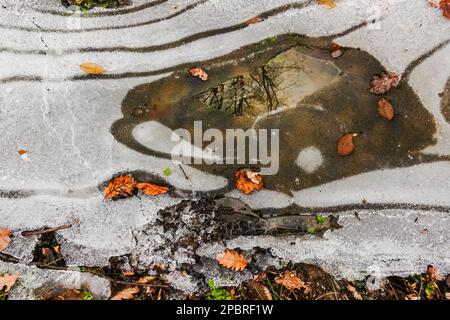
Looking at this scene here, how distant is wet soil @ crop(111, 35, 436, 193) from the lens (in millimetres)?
4078

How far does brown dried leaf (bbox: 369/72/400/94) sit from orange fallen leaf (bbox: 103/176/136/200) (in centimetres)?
232

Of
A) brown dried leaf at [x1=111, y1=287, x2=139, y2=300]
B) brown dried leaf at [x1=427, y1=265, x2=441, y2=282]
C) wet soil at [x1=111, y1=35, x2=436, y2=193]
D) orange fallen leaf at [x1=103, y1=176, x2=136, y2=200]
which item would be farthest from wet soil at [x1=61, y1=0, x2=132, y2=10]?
brown dried leaf at [x1=427, y1=265, x2=441, y2=282]

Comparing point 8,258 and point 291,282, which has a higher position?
point 8,258

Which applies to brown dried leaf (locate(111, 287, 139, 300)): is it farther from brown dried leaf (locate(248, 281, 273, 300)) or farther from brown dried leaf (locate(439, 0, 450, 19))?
brown dried leaf (locate(439, 0, 450, 19))

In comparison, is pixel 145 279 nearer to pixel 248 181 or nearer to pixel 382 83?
pixel 248 181

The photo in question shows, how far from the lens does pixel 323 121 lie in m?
4.08

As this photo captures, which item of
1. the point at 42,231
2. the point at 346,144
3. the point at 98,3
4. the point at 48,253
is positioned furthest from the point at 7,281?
the point at 346,144

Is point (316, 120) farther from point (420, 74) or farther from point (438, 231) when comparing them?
point (438, 231)

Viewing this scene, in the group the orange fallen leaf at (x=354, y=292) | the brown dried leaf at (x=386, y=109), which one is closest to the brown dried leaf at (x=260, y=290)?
the orange fallen leaf at (x=354, y=292)

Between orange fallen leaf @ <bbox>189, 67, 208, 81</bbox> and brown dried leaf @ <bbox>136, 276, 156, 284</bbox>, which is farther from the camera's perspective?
orange fallen leaf @ <bbox>189, 67, 208, 81</bbox>

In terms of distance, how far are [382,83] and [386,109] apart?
24 cm

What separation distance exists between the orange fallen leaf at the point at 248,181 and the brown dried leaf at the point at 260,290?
81cm

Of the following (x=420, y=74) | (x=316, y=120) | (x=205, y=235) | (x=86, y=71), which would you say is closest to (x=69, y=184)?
(x=86, y=71)

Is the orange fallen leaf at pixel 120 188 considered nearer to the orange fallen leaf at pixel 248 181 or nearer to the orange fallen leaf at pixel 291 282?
the orange fallen leaf at pixel 248 181
